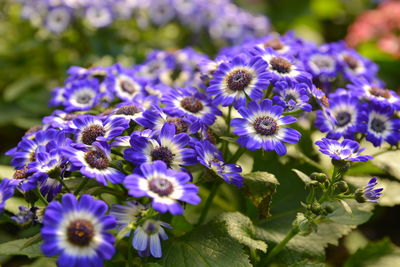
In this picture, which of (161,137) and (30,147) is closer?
(161,137)

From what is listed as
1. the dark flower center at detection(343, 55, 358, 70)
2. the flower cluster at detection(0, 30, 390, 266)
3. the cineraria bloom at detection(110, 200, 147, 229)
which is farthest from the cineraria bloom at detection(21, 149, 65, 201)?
the dark flower center at detection(343, 55, 358, 70)

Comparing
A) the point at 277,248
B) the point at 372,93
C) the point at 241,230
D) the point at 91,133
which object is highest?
the point at 372,93

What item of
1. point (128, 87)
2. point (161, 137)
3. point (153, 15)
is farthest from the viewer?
point (153, 15)

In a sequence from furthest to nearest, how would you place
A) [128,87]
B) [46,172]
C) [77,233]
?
1. [128,87]
2. [46,172]
3. [77,233]

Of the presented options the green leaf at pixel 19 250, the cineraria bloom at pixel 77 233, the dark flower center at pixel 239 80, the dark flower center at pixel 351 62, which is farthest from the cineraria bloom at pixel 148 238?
the dark flower center at pixel 351 62

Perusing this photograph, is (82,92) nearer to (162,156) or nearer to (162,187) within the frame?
(162,156)

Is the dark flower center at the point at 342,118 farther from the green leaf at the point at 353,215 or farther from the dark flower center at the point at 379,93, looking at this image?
the green leaf at the point at 353,215

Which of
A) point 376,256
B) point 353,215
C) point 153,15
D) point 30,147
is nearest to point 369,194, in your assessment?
point 353,215
